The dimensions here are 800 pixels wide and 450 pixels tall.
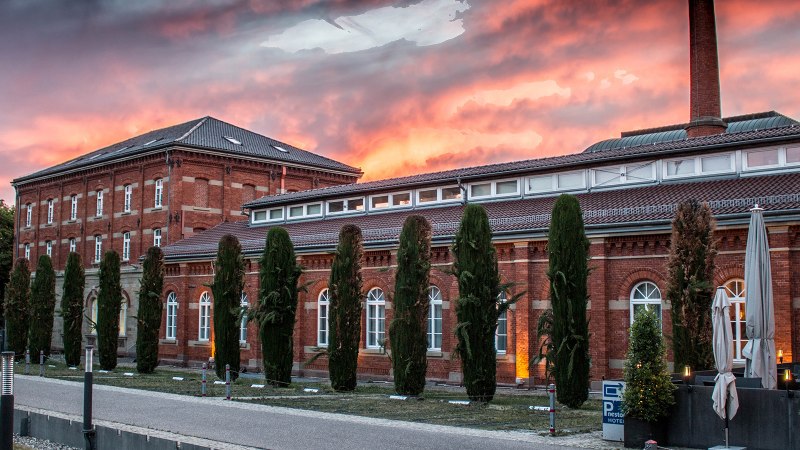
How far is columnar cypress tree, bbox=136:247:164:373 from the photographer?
32000 mm

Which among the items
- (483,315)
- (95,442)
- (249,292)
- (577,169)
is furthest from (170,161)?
(95,442)

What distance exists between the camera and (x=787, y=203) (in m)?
21.3

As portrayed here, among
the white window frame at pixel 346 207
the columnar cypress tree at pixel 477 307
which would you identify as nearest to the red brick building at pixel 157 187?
the white window frame at pixel 346 207

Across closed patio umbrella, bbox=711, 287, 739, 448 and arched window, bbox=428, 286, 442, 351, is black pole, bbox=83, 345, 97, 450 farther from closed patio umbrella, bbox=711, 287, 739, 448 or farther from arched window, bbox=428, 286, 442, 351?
arched window, bbox=428, 286, 442, 351

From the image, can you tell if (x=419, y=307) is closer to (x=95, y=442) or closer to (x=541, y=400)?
(x=541, y=400)

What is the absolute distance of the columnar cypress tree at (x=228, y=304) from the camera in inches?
1112

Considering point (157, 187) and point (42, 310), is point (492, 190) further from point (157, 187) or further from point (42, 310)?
point (42, 310)

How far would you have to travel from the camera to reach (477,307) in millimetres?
21703

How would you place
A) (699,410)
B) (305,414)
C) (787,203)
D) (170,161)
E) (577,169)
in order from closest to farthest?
(699,410)
(305,414)
(787,203)
(577,169)
(170,161)

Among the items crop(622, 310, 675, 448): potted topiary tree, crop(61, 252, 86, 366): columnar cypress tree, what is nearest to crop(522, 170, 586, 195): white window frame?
crop(622, 310, 675, 448): potted topiary tree

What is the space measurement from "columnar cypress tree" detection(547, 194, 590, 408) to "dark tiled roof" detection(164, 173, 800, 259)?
3481mm

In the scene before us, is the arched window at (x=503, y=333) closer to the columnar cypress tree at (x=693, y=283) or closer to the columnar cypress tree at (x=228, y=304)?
the columnar cypress tree at (x=693, y=283)

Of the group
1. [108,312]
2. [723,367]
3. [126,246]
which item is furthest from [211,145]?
[723,367]

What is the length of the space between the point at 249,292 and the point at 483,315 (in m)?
15.1
